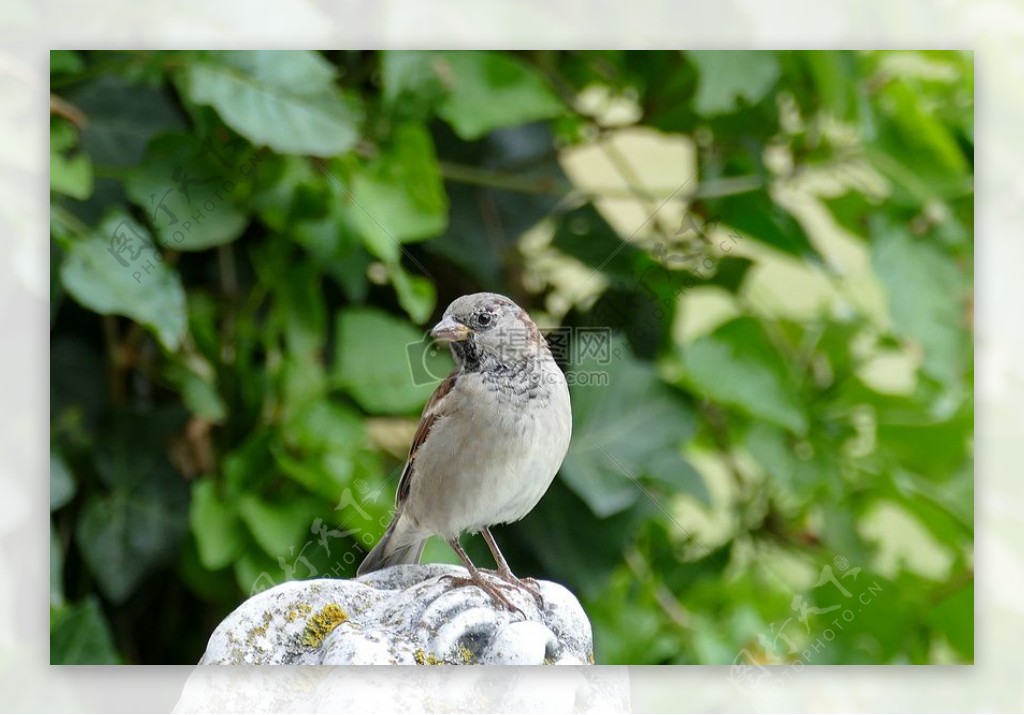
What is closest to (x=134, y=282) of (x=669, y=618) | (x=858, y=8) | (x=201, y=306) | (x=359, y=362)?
(x=201, y=306)

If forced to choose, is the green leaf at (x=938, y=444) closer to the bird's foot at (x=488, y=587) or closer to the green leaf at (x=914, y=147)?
the green leaf at (x=914, y=147)

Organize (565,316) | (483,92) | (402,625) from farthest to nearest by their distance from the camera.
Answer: (483,92), (565,316), (402,625)

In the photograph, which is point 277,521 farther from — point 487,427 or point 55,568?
point 487,427

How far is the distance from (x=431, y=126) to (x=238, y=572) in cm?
60

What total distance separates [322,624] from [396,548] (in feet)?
0.40

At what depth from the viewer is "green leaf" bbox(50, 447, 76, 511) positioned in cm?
155

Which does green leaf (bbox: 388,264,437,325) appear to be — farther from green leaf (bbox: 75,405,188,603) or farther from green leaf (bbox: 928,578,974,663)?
green leaf (bbox: 928,578,974,663)

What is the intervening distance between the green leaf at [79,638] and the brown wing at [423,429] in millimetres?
455

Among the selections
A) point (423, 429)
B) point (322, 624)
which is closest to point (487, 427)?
point (423, 429)

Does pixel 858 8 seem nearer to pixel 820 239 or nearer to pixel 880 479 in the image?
pixel 820 239

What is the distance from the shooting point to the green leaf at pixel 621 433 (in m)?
1.43

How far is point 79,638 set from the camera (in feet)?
5.08

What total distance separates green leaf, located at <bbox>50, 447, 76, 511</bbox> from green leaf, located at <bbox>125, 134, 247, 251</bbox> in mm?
300

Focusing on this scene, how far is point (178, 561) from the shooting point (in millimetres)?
1585
